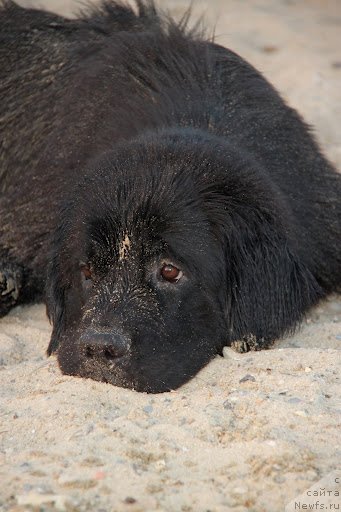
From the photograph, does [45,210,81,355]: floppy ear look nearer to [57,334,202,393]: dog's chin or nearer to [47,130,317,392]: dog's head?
[47,130,317,392]: dog's head

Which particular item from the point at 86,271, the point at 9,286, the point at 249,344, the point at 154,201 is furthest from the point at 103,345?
the point at 9,286

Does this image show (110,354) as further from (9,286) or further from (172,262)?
(9,286)

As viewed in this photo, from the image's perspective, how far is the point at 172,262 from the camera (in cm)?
467

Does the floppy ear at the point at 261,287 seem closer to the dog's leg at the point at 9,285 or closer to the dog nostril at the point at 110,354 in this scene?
the dog nostril at the point at 110,354

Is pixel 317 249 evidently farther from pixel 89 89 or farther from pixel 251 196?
pixel 89 89

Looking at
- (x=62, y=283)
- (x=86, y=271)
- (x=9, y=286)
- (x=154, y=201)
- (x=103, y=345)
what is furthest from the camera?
(x=9, y=286)

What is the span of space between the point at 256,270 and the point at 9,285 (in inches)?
79.7

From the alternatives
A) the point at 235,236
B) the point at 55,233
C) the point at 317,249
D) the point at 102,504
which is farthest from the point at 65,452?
the point at 317,249

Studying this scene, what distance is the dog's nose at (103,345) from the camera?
4.34m

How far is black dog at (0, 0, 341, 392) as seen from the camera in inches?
183

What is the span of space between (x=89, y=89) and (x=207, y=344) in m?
2.24

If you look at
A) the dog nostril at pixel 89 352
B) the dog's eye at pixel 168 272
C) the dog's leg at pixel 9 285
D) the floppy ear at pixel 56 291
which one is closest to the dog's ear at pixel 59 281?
the floppy ear at pixel 56 291

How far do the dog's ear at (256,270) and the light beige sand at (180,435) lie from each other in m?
0.15

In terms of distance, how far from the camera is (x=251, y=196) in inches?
192
